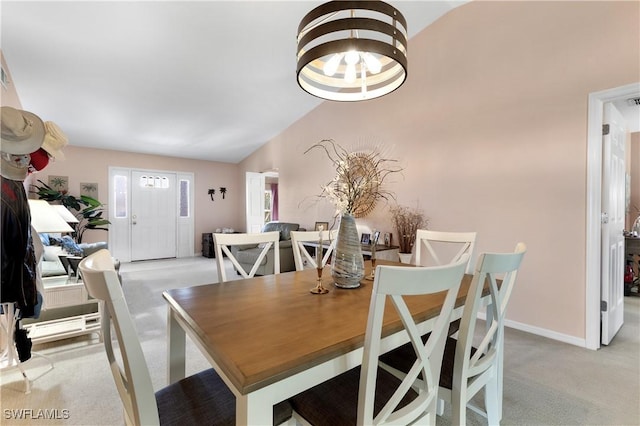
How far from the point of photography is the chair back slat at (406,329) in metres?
0.76

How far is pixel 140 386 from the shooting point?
76 cm

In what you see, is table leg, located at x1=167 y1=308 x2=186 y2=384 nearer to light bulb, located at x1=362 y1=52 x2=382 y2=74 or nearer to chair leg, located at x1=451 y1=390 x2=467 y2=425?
chair leg, located at x1=451 y1=390 x2=467 y2=425

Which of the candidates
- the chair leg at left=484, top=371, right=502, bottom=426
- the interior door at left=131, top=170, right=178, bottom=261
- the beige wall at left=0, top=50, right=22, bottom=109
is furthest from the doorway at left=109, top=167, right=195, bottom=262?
the chair leg at left=484, top=371, right=502, bottom=426

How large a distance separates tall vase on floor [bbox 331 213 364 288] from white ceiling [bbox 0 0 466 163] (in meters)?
2.60

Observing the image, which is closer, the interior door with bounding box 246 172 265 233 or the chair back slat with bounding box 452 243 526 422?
the chair back slat with bounding box 452 243 526 422

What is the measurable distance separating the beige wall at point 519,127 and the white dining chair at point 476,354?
1.64 meters

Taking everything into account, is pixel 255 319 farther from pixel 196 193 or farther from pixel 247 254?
pixel 196 193

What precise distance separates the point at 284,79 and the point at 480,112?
2.61 meters

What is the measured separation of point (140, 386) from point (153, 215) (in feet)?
22.5

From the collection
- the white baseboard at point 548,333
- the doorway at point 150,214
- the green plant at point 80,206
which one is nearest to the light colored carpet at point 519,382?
the white baseboard at point 548,333

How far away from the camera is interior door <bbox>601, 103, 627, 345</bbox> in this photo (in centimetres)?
242

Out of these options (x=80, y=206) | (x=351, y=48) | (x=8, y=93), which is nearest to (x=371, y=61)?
(x=351, y=48)

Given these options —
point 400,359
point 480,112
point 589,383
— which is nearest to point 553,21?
point 480,112

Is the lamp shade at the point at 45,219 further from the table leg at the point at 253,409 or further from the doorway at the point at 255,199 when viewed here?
the doorway at the point at 255,199
